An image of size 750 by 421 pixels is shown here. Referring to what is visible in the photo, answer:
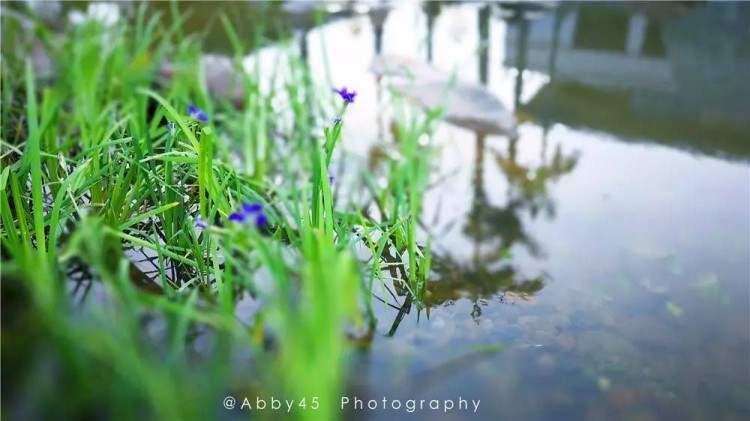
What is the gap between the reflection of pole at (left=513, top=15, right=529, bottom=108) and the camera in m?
3.37

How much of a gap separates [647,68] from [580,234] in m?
2.12

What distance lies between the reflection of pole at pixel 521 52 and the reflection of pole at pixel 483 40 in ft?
0.59

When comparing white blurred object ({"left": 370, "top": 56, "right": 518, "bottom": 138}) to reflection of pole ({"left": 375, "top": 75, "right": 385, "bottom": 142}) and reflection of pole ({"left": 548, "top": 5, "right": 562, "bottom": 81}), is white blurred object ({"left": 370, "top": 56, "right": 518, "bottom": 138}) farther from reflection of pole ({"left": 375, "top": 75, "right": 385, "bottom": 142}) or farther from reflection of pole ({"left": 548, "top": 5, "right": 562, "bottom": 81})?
reflection of pole ({"left": 548, "top": 5, "right": 562, "bottom": 81})

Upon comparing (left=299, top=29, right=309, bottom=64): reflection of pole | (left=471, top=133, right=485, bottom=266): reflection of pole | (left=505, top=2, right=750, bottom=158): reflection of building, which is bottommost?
(left=505, top=2, right=750, bottom=158): reflection of building

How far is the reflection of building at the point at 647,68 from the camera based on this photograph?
9.68ft

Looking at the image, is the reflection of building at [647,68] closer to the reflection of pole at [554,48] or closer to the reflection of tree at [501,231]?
the reflection of pole at [554,48]

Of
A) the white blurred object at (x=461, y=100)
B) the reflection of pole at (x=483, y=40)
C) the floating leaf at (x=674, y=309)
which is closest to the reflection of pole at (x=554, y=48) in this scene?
the reflection of pole at (x=483, y=40)

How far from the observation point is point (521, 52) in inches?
156

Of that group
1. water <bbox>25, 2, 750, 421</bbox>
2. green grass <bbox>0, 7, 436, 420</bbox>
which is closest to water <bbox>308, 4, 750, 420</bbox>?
water <bbox>25, 2, 750, 421</bbox>

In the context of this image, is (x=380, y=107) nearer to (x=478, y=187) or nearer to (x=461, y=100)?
(x=461, y=100)

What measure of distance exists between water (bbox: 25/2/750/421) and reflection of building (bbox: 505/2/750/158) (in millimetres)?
16

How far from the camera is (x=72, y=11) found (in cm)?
436

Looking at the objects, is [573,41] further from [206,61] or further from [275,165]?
[275,165]

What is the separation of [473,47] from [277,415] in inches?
137
